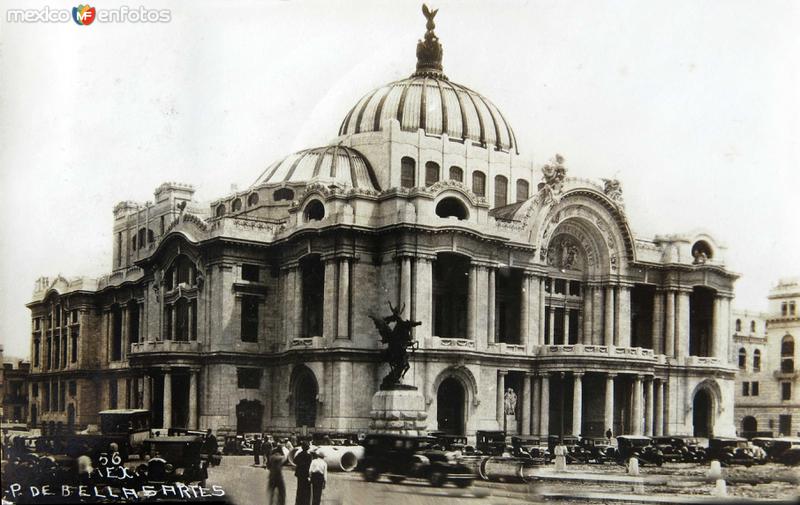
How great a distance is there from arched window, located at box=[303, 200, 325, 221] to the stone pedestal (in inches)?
590

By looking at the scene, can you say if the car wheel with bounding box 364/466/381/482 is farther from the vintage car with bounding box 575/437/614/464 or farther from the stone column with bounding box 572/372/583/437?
the stone column with bounding box 572/372/583/437

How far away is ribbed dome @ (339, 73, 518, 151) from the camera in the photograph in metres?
60.4

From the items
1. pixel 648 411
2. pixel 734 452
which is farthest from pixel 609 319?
pixel 734 452

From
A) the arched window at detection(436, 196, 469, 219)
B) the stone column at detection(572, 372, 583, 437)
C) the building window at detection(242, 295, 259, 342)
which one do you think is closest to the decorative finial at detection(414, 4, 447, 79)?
the arched window at detection(436, 196, 469, 219)

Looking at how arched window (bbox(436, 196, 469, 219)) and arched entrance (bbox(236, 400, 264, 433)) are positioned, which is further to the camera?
arched entrance (bbox(236, 400, 264, 433))

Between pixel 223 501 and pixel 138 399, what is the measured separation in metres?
27.8

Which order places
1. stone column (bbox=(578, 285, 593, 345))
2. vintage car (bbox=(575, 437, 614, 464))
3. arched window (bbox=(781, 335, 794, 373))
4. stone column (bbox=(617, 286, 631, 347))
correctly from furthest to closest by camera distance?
1. arched window (bbox=(781, 335, 794, 373))
2. stone column (bbox=(578, 285, 593, 345))
3. stone column (bbox=(617, 286, 631, 347))
4. vintage car (bbox=(575, 437, 614, 464))

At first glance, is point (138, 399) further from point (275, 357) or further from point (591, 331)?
point (591, 331)

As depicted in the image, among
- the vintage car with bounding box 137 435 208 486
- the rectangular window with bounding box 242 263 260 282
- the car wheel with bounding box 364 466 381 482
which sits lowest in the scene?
the car wheel with bounding box 364 466 381 482

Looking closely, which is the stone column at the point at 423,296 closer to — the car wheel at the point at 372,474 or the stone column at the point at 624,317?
the stone column at the point at 624,317

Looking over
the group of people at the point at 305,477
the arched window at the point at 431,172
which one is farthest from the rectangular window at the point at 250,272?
the group of people at the point at 305,477

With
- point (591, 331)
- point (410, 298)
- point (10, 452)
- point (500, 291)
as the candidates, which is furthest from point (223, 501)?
point (591, 331)

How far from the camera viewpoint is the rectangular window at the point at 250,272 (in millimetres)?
54500

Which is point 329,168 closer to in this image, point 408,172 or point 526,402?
point 408,172
